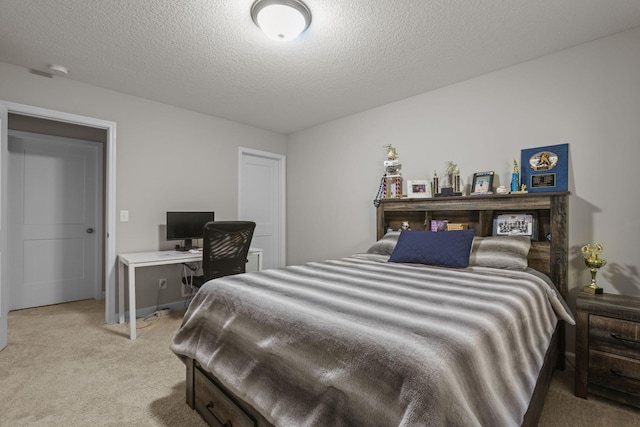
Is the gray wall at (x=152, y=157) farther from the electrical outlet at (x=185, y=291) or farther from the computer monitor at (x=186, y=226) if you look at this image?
the computer monitor at (x=186, y=226)

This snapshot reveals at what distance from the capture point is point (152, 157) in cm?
351

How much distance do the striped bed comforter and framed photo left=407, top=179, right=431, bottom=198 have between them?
143cm

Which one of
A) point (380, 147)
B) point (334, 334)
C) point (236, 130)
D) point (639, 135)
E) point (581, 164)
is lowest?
point (334, 334)

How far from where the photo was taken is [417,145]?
10.9 feet

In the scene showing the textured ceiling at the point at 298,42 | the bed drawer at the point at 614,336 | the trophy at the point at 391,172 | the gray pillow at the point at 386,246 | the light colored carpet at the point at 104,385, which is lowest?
the light colored carpet at the point at 104,385

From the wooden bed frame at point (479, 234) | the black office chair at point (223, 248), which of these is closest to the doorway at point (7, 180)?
the black office chair at point (223, 248)

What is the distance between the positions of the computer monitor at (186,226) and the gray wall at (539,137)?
1.70m

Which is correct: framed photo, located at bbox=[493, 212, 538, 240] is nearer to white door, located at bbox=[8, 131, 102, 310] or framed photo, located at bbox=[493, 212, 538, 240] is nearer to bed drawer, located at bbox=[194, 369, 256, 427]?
bed drawer, located at bbox=[194, 369, 256, 427]

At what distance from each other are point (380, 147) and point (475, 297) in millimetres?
2534

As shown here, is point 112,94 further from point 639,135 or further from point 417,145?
point 639,135

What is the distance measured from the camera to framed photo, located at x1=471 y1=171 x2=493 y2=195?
8.93ft

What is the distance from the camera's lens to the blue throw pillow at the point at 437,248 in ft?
7.60

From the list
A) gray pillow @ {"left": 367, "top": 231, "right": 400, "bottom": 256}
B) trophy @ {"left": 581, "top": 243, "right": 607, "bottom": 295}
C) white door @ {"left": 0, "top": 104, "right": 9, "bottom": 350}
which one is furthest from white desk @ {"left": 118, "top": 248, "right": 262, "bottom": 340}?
trophy @ {"left": 581, "top": 243, "right": 607, "bottom": 295}

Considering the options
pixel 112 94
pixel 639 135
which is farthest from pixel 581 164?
pixel 112 94
